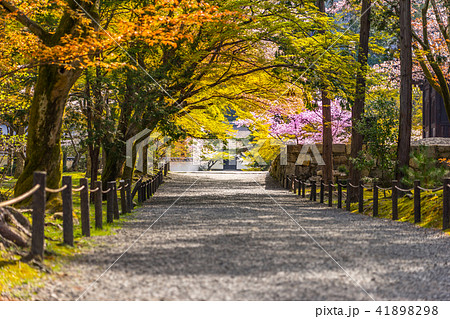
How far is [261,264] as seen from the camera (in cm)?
779

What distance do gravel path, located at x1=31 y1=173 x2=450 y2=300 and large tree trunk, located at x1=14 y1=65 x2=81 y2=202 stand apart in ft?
9.81

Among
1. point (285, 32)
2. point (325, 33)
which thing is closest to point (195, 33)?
point (285, 32)

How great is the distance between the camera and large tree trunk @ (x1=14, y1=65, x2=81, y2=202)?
14.0 metres

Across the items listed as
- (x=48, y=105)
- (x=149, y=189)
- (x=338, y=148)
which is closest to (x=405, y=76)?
(x=48, y=105)

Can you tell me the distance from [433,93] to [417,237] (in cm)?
3474

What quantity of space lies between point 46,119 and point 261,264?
8.30 m

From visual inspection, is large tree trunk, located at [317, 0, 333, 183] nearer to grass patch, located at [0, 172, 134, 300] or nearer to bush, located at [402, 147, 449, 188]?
bush, located at [402, 147, 449, 188]

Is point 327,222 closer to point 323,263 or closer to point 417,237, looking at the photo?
point 417,237

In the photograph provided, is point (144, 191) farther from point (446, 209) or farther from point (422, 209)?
point (446, 209)

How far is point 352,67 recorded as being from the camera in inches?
816

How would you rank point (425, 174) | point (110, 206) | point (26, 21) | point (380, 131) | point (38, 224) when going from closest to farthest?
point (38, 224)
point (110, 206)
point (26, 21)
point (425, 174)
point (380, 131)

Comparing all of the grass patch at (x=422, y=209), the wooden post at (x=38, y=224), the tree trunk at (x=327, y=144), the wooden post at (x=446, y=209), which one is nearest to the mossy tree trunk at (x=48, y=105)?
the wooden post at (x=38, y=224)

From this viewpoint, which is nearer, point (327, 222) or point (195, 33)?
point (327, 222)

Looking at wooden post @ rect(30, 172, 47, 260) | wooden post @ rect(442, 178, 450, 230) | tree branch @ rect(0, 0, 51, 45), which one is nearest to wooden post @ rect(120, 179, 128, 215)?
tree branch @ rect(0, 0, 51, 45)
